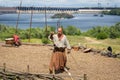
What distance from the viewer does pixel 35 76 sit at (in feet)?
31.8

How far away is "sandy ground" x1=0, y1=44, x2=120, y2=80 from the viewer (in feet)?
35.2

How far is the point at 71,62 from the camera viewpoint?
1220 centimetres

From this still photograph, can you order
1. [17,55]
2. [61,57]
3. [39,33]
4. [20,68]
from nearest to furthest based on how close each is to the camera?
[61,57] < [20,68] < [17,55] < [39,33]

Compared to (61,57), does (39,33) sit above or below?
below

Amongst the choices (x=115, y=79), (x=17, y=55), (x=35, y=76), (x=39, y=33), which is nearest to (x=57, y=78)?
A: (x=35, y=76)

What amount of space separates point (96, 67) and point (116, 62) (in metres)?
1.06

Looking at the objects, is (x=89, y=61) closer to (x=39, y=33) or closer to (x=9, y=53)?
(x=9, y=53)

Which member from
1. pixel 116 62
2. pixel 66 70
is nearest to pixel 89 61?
pixel 116 62

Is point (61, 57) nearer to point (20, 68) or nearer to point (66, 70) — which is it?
point (66, 70)

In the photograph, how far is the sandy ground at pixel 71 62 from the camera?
10.7 metres

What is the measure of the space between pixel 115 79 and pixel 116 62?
2210 millimetres

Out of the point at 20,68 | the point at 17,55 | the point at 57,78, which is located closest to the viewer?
the point at 57,78

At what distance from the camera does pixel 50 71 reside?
1039cm

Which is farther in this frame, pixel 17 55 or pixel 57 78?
pixel 17 55
